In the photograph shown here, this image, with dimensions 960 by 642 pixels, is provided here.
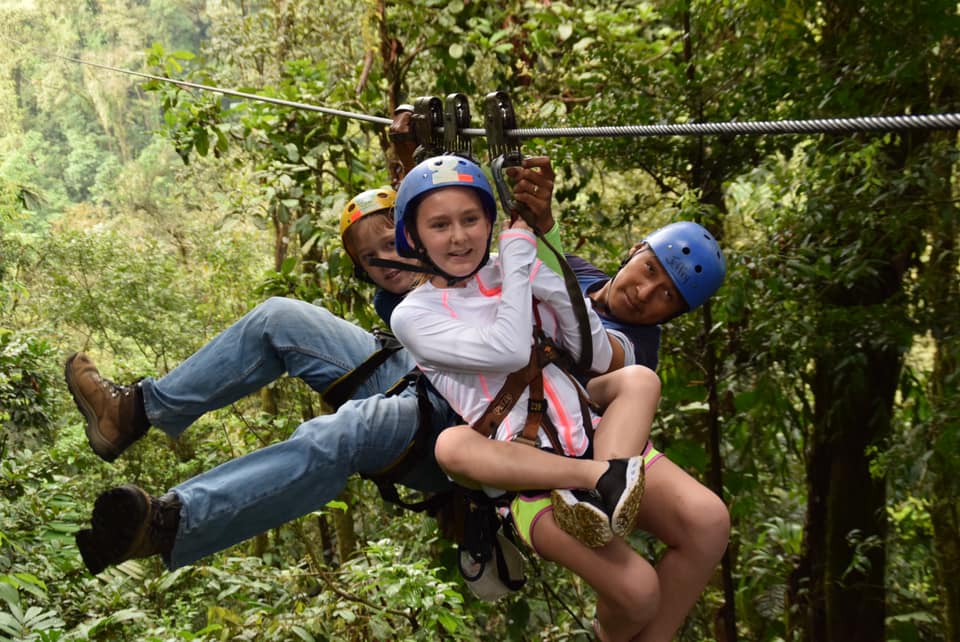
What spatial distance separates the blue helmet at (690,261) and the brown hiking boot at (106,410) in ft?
4.35

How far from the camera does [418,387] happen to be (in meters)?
2.12

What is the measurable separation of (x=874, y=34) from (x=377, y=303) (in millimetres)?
2009

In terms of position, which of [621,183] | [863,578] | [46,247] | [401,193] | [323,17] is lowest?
[863,578]

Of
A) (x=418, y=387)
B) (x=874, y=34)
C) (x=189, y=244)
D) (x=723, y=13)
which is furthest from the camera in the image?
(x=189, y=244)

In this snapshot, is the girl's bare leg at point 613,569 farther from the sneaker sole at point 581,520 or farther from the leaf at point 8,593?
the leaf at point 8,593

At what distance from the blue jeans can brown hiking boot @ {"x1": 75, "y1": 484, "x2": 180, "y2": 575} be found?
5 centimetres

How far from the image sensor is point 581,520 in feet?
5.23

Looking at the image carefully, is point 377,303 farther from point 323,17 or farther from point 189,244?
point 189,244

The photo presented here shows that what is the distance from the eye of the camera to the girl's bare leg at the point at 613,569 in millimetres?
1659

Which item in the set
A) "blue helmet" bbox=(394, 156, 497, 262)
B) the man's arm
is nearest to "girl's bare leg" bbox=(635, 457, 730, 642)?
the man's arm

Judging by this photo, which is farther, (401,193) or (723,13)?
(723,13)

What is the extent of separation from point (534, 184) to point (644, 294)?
1.66 ft

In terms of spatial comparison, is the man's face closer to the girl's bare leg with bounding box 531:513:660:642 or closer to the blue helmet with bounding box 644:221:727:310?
the blue helmet with bounding box 644:221:727:310

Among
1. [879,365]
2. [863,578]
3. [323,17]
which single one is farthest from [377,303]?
[323,17]
